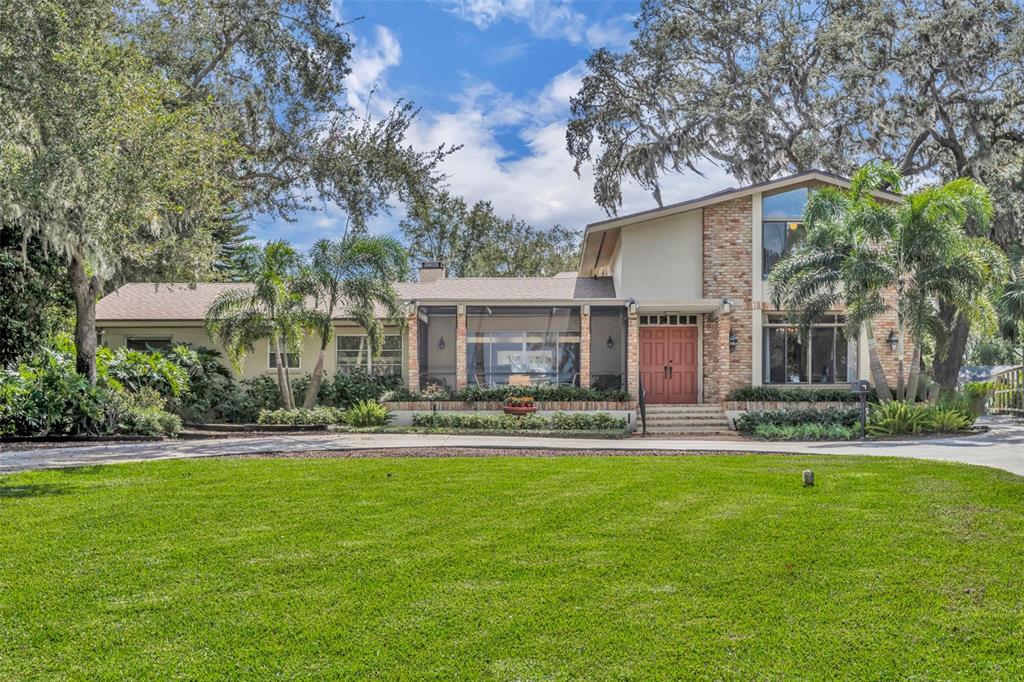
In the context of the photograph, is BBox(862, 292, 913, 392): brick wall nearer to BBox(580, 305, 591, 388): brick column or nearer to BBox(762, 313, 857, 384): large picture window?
BBox(762, 313, 857, 384): large picture window

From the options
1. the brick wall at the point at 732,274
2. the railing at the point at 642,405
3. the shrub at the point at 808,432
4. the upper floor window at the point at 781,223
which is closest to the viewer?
the shrub at the point at 808,432

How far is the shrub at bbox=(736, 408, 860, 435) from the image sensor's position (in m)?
16.6

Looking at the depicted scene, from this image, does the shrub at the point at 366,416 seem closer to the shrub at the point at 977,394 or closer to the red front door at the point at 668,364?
the red front door at the point at 668,364

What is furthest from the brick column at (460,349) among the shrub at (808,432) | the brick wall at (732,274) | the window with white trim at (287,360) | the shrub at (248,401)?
the shrub at (808,432)

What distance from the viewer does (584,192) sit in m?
31.7

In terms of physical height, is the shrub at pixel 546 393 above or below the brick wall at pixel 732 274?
below

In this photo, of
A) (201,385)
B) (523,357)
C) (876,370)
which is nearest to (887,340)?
(876,370)

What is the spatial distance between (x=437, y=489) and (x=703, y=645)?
4474 millimetres

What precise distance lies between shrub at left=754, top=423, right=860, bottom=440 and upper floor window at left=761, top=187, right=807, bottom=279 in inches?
195

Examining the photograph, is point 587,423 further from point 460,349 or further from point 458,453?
point 458,453

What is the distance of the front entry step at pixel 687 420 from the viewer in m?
17.5

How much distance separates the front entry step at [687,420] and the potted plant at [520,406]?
9.49ft

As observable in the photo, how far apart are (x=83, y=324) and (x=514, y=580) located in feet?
46.1

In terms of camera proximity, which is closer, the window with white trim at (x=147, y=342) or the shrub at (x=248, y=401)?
the shrub at (x=248, y=401)
